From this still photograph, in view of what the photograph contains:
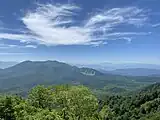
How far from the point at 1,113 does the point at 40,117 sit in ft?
69.5

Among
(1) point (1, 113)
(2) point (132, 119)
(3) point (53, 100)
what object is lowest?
(2) point (132, 119)

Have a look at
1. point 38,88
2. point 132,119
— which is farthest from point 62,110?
point 132,119

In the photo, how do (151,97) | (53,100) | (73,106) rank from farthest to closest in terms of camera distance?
(151,97) → (53,100) → (73,106)

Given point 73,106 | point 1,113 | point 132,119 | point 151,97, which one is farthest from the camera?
point 151,97

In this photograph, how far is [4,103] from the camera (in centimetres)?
4806

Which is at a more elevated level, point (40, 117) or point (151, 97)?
point (40, 117)

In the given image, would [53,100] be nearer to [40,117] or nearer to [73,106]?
[73,106]

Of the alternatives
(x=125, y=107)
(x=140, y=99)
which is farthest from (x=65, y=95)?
(x=140, y=99)

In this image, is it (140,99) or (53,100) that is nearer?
(53,100)

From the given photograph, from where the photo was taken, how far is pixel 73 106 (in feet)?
118

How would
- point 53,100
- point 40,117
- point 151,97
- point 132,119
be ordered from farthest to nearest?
point 151,97, point 132,119, point 53,100, point 40,117

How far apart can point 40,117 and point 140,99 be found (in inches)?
4348

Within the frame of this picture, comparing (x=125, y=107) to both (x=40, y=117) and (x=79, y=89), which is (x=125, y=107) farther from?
(x=40, y=117)

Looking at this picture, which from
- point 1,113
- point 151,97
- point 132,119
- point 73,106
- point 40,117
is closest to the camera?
point 40,117
